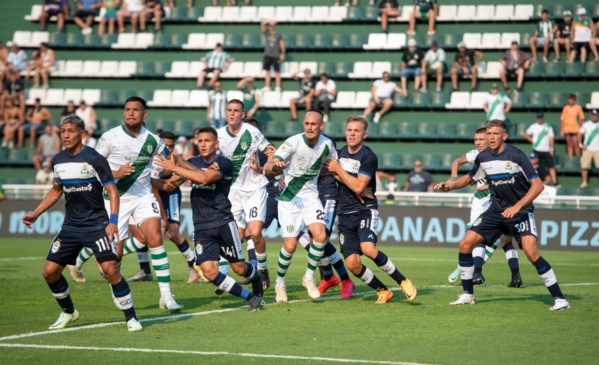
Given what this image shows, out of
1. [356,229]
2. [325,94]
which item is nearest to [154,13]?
[325,94]

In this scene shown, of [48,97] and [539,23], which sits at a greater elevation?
[539,23]

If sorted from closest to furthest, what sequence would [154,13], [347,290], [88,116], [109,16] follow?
[347,290] → [88,116] → [154,13] → [109,16]

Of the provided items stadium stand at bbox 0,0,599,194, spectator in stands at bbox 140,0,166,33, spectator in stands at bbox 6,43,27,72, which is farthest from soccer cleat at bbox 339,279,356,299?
spectator in stands at bbox 6,43,27,72

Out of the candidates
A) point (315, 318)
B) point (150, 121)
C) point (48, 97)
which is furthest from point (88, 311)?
point (48, 97)

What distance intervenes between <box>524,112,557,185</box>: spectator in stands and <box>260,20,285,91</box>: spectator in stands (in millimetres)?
9654

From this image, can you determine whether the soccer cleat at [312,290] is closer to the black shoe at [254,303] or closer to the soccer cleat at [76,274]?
the black shoe at [254,303]

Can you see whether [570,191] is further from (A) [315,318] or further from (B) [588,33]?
(A) [315,318]

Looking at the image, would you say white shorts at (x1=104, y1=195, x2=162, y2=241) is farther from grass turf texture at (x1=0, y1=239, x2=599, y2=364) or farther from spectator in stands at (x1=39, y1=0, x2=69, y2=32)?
spectator in stands at (x1=39, y1=0, x2=69, y2=32)

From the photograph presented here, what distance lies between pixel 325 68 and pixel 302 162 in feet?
71.8

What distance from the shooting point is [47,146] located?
3312 centimetres

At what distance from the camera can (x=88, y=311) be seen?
1259cm

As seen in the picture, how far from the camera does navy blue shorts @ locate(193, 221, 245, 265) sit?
39.7 ft

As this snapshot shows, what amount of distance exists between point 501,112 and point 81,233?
21.7m

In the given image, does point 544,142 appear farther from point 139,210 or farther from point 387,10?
point 139,210
